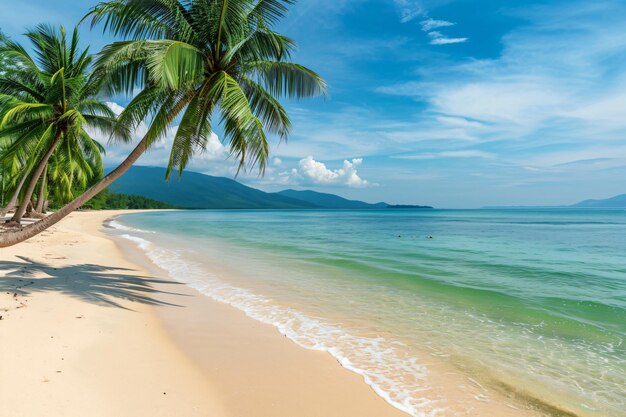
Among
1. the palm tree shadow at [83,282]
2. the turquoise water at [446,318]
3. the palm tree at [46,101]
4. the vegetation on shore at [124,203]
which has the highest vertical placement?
the palm tree at [46,101]

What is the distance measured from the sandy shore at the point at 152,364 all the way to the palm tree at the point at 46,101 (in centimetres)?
758

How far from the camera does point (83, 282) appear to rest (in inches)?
348

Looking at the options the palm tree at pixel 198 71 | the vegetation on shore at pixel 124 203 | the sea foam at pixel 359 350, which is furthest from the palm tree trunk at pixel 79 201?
the vegetation on shore at pixel 124 203

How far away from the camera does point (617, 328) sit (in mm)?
7227

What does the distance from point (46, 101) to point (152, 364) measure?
13.2 meters

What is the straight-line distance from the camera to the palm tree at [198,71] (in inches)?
324

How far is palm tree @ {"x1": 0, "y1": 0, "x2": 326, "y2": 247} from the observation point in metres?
8.22

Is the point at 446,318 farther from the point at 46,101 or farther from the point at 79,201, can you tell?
the point at 46,101

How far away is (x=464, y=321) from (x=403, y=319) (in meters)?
1.20

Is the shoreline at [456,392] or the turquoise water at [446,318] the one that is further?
the turquoise water at [446,318]

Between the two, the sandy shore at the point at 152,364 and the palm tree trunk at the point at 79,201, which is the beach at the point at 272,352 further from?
the palm tree trunk at the point at 79,201

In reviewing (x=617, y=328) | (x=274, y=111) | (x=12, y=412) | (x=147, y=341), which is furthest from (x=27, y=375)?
(x=617, y=328)

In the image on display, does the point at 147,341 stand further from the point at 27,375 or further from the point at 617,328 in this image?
the point at 617,328

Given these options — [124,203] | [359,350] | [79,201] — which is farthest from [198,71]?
[124,203]
